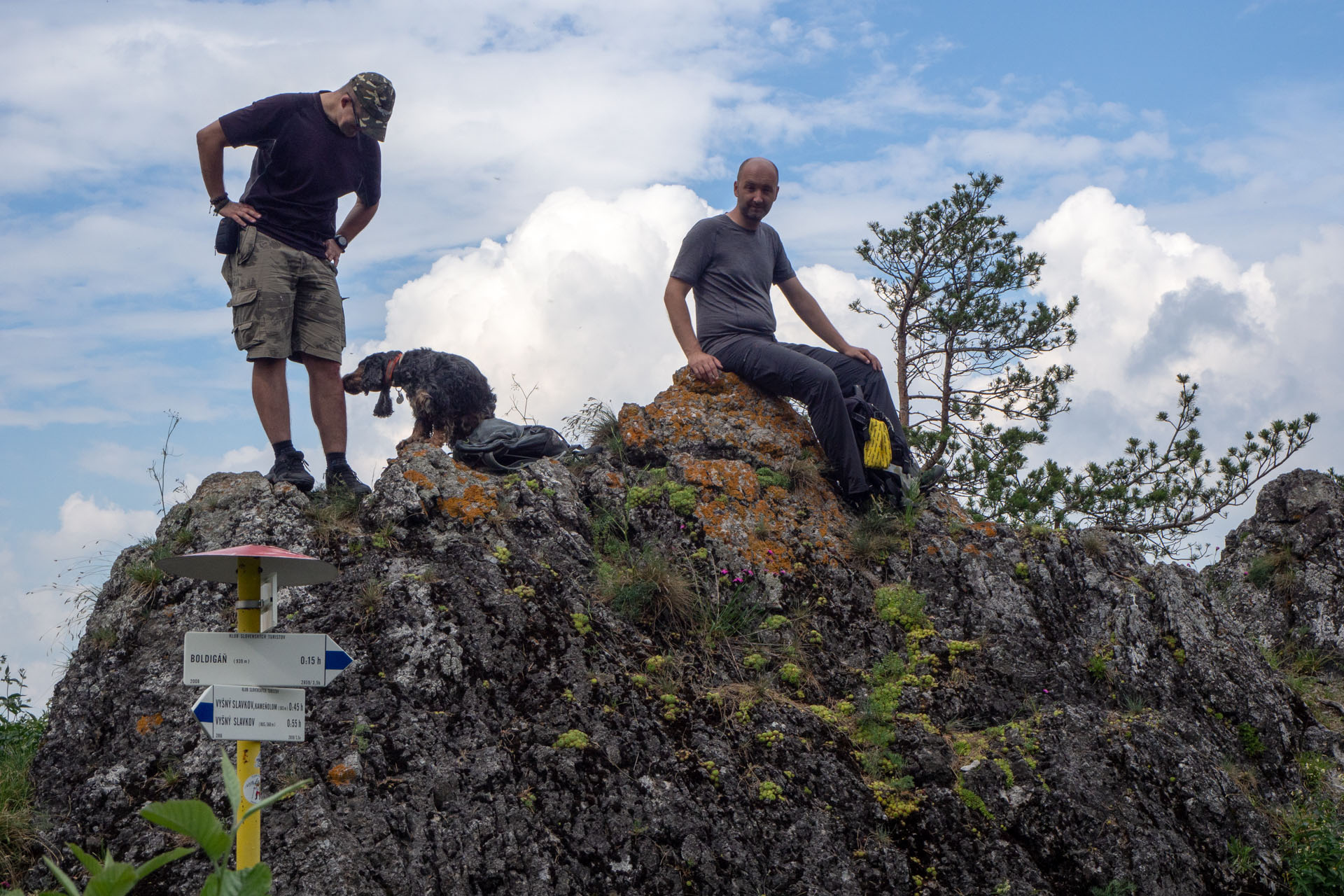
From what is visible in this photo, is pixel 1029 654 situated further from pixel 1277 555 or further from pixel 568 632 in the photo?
pixel 1277 555

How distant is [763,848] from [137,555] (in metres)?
3.37

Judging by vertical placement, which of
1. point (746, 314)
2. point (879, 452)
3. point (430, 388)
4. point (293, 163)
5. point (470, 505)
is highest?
point (293, 163)

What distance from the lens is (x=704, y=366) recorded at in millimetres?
7043

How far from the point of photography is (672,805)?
160 inches

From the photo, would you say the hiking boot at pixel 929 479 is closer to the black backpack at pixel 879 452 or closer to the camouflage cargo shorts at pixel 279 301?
the black backpack at pixel 879 452

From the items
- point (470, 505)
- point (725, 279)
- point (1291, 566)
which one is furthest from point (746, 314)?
point (1291, 566)

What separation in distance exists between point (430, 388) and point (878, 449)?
113 inches

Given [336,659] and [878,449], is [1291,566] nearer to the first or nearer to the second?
[878,449]

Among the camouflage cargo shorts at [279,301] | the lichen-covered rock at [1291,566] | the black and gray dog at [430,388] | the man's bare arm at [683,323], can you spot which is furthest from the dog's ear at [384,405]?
the lichen-covered rock at [1291,566]

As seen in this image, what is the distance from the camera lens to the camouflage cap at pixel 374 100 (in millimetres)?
5922

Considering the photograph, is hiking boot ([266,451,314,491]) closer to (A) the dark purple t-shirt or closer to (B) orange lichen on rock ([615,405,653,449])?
(A) the dark purple t-shirt

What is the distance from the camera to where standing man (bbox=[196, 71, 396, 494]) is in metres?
5.63

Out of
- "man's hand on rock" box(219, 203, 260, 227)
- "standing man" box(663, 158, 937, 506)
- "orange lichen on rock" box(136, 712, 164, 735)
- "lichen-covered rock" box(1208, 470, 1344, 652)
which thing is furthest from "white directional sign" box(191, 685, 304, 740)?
"lichen-covered rock" box(1208, 470, 1344, 652)

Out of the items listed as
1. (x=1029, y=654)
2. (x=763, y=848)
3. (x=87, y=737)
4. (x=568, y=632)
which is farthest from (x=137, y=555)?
(x=1029, y=654)
